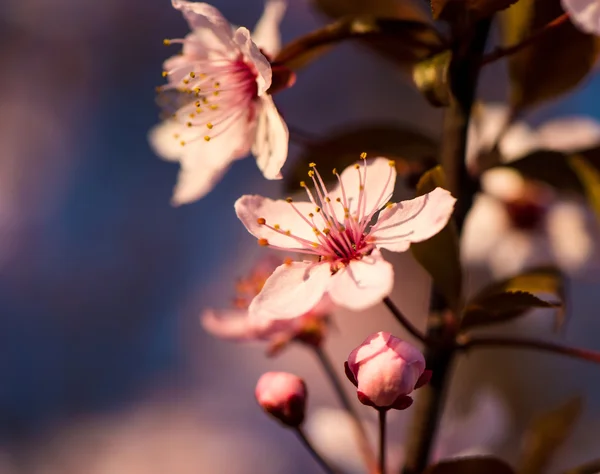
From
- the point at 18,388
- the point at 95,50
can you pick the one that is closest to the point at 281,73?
the point at 18,388

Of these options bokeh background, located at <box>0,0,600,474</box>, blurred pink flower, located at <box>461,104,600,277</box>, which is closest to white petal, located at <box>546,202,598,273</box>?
blurred pink flower, located at <box>461,104,600,277</box>

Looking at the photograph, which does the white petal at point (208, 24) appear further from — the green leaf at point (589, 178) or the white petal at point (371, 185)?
the green leaf at point (589, 178)

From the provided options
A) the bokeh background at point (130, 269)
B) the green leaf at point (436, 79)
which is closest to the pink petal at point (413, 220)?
the green leaf at point (436, 79)

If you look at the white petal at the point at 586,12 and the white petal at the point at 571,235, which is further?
the white petal at the point at 571,235

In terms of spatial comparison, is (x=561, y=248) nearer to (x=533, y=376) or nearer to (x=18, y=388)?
(x=533, y=376)

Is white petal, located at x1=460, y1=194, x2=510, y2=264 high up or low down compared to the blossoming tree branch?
down

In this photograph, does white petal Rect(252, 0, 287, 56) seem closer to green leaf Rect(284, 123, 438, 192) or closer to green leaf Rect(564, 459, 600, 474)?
green leaf Rect(284, 123, 438, 192)

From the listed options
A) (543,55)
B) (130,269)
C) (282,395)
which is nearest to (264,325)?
(282,395)

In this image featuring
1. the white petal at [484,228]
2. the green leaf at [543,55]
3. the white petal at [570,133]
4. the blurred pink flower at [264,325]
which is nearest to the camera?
the green leaf at [543,55]
